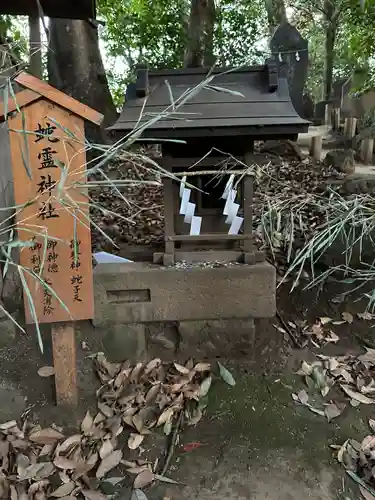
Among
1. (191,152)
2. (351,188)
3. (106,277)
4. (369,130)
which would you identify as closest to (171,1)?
(369,130)

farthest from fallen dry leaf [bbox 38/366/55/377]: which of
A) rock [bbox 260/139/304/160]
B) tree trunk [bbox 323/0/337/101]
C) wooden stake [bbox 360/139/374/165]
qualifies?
tree trunk [bbox 323/0/337/101]

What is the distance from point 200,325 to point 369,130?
5.86 metres

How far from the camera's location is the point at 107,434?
8.96ft

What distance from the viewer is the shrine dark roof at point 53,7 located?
3.06 meters

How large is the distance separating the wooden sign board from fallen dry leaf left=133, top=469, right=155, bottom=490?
0.94 meters

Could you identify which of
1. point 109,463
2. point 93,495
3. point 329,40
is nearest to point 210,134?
point 109,463

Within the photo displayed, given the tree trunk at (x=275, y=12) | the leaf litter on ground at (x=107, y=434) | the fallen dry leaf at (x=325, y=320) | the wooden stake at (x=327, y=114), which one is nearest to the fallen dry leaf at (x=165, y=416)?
the leaf litter on ground at (x=107, y=434)

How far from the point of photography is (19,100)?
224 centimetres

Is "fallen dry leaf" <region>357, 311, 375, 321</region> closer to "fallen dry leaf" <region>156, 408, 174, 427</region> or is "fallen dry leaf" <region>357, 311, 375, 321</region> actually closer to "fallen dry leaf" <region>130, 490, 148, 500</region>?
"fallen dry leaf" <region>156, 408, 174, 427</region>

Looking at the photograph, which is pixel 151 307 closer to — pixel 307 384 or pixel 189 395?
pixel 189 395

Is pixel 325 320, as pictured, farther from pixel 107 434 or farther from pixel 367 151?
pixel 367 151

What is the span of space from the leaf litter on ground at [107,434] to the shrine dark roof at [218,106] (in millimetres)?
1649

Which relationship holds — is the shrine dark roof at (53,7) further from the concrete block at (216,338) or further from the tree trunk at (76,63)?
the tree trunk at (76,63)

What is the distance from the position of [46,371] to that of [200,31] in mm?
5824
